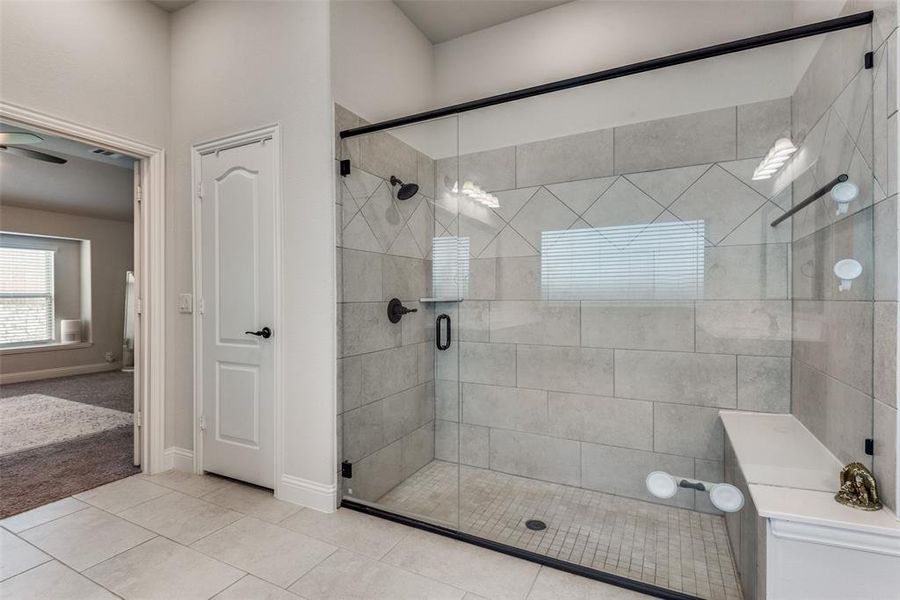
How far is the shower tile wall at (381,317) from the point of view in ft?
7.96

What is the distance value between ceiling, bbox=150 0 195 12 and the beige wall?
5135 mm

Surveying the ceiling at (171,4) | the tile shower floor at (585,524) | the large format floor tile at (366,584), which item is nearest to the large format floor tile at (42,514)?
the large format floor tile at (366,584)

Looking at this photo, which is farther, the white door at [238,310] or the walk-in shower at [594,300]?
the white door at [238,310]

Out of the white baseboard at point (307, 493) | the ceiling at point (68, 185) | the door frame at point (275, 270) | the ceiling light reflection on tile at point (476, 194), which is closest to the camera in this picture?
the white baseboard at point (307, 493)

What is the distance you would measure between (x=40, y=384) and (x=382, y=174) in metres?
6.48

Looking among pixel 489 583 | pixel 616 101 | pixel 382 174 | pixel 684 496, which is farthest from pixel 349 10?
pixel 684 496

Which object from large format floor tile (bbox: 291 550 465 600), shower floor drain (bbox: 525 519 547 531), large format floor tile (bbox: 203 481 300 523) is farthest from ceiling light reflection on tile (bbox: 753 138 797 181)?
large format floor tile (bbox: 203 481 300 523)

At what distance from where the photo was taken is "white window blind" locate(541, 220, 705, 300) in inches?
92.4

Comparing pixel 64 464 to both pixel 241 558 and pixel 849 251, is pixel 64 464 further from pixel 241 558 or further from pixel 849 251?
pixel 849 251

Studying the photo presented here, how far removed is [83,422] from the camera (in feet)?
13.2

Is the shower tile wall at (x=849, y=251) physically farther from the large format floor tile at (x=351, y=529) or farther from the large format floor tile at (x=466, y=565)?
the large format floor tile at (x=351, y=529)

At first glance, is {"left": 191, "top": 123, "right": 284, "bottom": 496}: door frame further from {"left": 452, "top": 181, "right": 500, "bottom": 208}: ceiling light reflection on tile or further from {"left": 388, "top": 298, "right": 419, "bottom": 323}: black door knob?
{"left": 452, "top": 181, "right": 500, "bottom": 208}: ceiling light reflection on tile

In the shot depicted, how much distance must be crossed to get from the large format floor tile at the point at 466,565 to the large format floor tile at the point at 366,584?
0.05 metres

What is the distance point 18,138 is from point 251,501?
2.73 m
